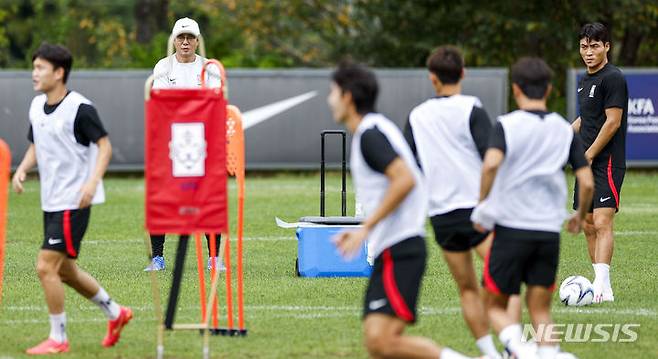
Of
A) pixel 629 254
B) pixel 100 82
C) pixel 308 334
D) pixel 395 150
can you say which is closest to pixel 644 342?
pixel 308 334

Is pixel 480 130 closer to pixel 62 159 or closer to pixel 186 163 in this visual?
pixel 186 163

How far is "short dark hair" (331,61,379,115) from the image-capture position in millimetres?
6574

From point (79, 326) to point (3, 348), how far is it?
3.06 ft

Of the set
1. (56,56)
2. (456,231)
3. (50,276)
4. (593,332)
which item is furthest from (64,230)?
(593,332)

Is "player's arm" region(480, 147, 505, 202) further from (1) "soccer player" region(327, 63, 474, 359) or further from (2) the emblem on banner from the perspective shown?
(2) the emblem on banner

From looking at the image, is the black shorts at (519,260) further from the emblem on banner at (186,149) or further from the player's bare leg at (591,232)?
the player's bare leg at (591,232)

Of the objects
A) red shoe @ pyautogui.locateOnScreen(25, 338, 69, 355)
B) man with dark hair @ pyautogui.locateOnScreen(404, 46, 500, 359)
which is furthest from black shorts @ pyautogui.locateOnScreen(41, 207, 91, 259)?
man with dark hair @ pyautogui.locateOnScreen(404, 46, 500, 359)

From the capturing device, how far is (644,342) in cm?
863

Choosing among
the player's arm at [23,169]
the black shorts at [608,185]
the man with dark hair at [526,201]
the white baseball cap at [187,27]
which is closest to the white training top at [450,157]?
the man with dark hair at [526,201]

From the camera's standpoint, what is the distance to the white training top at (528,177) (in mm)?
7148

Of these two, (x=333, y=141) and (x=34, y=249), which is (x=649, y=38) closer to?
(x=333, y=141)

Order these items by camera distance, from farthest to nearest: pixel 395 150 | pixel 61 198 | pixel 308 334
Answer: pixel 308 334 → pixel 61 198 → pixel 395 150

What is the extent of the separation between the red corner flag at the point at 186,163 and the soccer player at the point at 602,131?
12.0 ft

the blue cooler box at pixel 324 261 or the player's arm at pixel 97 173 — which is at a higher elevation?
the player's arm at pixel 97 173
